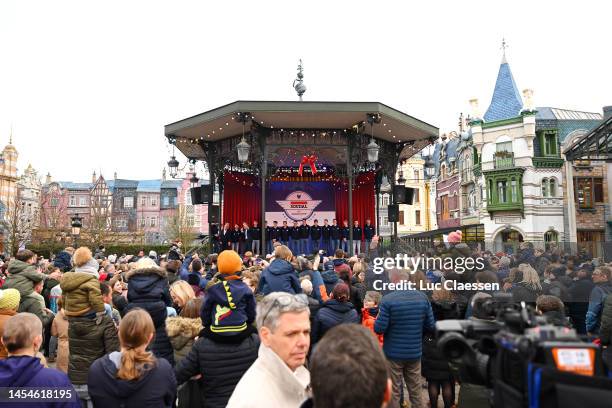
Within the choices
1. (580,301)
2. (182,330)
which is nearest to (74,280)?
(182,330)

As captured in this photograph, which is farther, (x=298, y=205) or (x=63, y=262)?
(x=298, y=205)

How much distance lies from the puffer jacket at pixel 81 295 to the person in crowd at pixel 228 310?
153cm

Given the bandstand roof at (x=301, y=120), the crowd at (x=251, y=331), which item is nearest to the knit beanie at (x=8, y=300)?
the crowd at (x=251, y=331)

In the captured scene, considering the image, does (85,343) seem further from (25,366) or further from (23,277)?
(23,277)

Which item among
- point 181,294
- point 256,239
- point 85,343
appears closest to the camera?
point 85,343

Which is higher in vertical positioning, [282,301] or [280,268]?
[282,301]

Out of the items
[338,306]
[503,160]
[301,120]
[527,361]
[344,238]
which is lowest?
[338,306]

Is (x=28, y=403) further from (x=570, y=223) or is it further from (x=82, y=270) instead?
(x=570, y=223)

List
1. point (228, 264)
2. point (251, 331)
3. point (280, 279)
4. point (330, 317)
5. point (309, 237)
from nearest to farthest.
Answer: point (251, 331), point (228, 264), point (330, 317), point (280, 279), point (309, 237)

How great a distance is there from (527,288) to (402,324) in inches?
117

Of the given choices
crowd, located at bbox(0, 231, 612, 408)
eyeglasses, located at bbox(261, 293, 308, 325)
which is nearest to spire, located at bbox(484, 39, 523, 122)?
crowd, located at bbox(0, 231, 612, 408)

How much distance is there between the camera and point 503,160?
34.1 meters

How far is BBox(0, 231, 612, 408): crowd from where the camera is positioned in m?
2.01

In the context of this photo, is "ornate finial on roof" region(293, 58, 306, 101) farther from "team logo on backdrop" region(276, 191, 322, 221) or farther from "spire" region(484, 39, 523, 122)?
"spire" region(484, 39, 523, 122)
